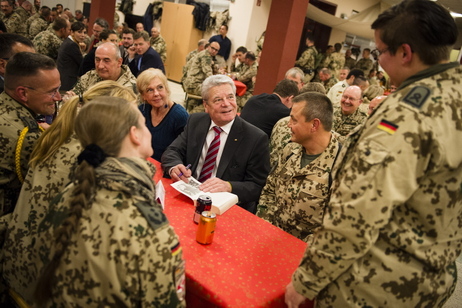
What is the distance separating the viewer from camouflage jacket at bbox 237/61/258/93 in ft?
24.0

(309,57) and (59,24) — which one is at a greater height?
(309,57)

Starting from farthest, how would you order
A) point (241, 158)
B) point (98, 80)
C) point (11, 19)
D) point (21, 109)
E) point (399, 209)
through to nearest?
point (11, 19) < point (98, 80) < point (241, 158) < point (21, 109) < point (399, 209)

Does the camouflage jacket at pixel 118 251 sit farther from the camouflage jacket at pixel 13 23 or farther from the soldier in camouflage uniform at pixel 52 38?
the camouflage jacket at pixel 13 23

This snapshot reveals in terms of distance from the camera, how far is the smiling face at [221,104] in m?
2.55

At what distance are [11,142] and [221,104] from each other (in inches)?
54.5

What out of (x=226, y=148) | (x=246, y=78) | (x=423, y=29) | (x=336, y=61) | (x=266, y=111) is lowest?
(x=226, y=148)

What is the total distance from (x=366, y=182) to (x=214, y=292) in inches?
28.0

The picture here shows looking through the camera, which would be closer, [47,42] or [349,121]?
[349,121]

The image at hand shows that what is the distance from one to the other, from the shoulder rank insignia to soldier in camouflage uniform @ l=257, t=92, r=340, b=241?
1001mm

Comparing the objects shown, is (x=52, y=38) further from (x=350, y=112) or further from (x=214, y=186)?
(x=214, y=186)

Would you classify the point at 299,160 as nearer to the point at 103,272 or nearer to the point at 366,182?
the point at 366,182

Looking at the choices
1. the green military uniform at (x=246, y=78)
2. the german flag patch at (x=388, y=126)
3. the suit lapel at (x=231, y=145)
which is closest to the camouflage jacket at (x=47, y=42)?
the green military uniform at (x=246, y=78)

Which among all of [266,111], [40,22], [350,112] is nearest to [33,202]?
[266,111]

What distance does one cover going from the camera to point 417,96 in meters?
1.10
